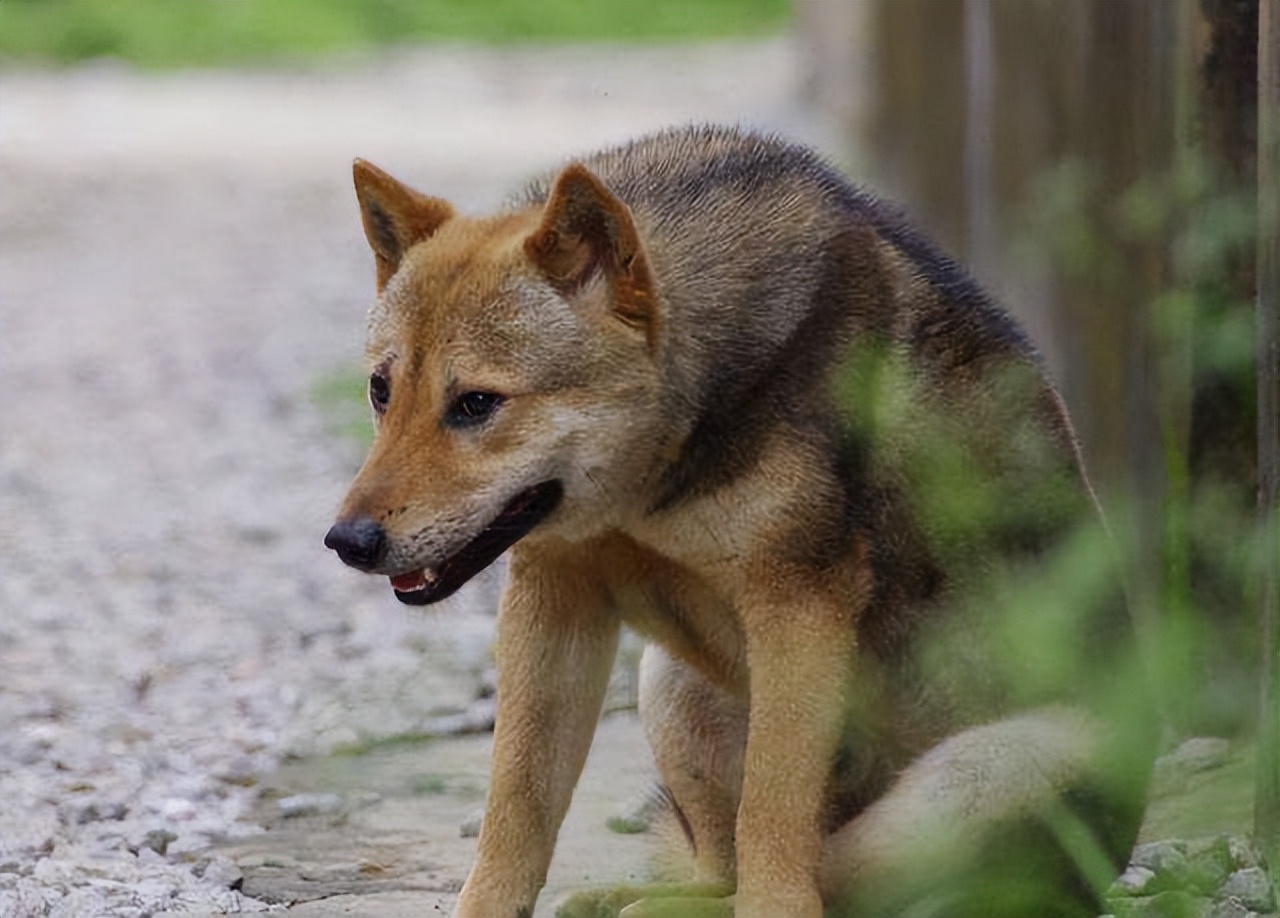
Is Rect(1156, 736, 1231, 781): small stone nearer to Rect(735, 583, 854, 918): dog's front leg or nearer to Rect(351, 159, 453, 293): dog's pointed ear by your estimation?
Rect(735, 583, 854, 918): dog's front leg

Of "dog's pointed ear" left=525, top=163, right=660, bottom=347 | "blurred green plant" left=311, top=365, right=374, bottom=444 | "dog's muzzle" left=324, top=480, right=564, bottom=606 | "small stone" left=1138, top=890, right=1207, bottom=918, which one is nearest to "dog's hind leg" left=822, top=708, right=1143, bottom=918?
"small stone" left=1138, top=890, right=1207, bottom=918

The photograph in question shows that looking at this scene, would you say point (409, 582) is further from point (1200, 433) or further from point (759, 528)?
point (1200, 433)

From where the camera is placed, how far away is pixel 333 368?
42.1 ft

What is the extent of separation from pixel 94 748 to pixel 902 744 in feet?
8.58

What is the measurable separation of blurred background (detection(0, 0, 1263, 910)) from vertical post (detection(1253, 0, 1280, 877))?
0.27m

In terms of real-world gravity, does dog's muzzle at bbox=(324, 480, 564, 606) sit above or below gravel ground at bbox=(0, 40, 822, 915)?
above

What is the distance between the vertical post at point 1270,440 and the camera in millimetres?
5172

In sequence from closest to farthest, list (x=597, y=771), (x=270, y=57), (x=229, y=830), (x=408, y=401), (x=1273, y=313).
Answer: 1. (x=408, y=401)
2. (x=1273, y=313)
3. (x=229, y=830)
4. (x=597, y=771)
5. (x=270, y=57)

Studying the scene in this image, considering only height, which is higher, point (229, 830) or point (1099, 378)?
point (1099, 378)

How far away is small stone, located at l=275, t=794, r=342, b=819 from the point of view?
20.2 ft

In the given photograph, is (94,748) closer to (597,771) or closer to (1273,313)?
(597,771)

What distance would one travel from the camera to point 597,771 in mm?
6516

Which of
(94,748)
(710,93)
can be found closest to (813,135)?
(710,93)

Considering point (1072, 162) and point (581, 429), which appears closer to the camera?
point (581, 429)
